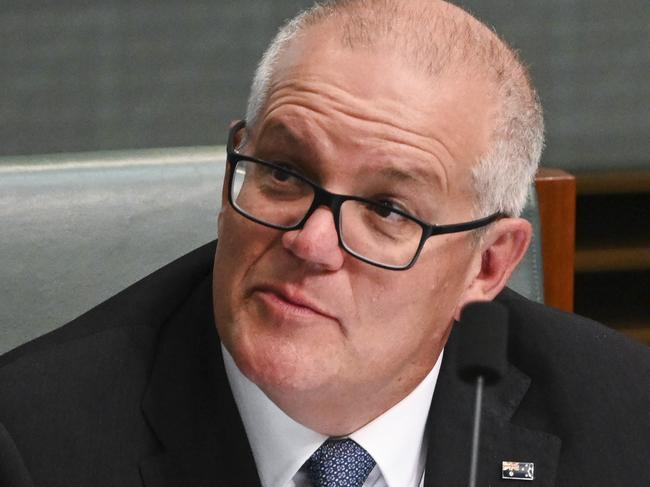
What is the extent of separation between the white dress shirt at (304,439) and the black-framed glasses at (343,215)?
19 cm

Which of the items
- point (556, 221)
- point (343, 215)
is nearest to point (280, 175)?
point (343, 215)

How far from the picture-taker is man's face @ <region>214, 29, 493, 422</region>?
3.78ft

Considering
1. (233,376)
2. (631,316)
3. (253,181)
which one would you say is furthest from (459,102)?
(631,316)

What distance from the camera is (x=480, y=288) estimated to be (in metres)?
1.34

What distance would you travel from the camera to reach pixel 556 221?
1747 millimetres

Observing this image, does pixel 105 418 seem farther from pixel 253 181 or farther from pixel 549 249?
pixel 549 249

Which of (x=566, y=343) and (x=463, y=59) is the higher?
(x=463, y=59)

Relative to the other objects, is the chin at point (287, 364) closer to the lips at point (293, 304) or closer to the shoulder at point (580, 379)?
the lips at point (293, 304)

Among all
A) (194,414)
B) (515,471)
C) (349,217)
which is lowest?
(515,471)

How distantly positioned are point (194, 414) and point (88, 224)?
37 cm

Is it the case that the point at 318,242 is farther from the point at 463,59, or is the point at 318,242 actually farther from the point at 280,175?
the point at 463,59

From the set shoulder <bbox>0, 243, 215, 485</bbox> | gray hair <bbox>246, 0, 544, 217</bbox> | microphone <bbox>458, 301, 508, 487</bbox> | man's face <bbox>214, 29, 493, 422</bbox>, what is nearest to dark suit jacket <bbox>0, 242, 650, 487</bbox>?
shoulder <bbox>0, 243, 215, 485</bbox>

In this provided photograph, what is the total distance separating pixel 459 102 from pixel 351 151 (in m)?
0.12

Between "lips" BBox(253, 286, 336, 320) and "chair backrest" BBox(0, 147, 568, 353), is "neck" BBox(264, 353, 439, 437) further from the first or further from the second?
"chair backrest" BBox(0, 147, 568, 353)
